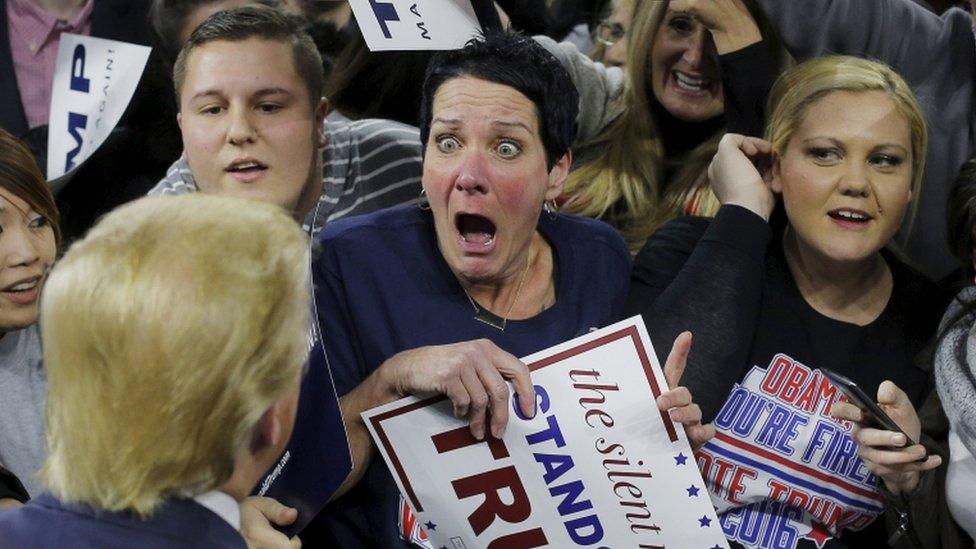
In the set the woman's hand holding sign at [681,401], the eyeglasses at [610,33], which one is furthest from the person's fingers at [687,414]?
the eyeglasses at [610,33]

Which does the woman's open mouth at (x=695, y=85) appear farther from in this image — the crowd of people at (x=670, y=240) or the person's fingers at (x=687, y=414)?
the person's fingers at (x=687, y=414)

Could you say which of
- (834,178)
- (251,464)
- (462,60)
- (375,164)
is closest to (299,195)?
A: (375,164)

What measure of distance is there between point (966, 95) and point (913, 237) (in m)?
0.27

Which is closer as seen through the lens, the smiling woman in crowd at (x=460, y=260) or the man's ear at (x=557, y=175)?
the smiling woman in crowd at (x=460, y=260)

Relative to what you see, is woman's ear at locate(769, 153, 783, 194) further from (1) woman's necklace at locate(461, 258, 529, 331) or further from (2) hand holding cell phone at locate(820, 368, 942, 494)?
(1) woman's necklace at locate(461, 258, 529, 331)

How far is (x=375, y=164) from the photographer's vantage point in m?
2.60

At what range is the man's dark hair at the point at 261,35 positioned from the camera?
94.7 inches

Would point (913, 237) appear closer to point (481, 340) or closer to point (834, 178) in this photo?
point (834, 178)

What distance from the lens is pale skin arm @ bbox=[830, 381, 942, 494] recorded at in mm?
1990

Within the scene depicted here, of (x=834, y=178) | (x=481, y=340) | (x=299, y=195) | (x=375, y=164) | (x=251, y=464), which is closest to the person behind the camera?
(x=251, y=464)

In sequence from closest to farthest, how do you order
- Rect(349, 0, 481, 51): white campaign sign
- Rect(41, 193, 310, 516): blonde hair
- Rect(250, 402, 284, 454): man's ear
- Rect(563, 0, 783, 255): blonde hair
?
Rect(41, 193, 310, 516): blonde hair, Rect(250, 402, 284, 454): man's ear, Rect(349, 0, 481, 51): white campaign sign, Rect(563, 0, 783, 255): blonde hair

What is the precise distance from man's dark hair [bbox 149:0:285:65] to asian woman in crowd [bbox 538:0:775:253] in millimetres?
739

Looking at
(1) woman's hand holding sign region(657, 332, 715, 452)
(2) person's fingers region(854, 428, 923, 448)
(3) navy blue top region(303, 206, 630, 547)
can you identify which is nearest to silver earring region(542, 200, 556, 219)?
(3) navy blue top region(303, 206, 630, 547)

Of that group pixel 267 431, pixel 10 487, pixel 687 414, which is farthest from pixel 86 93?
pixel 267 431
